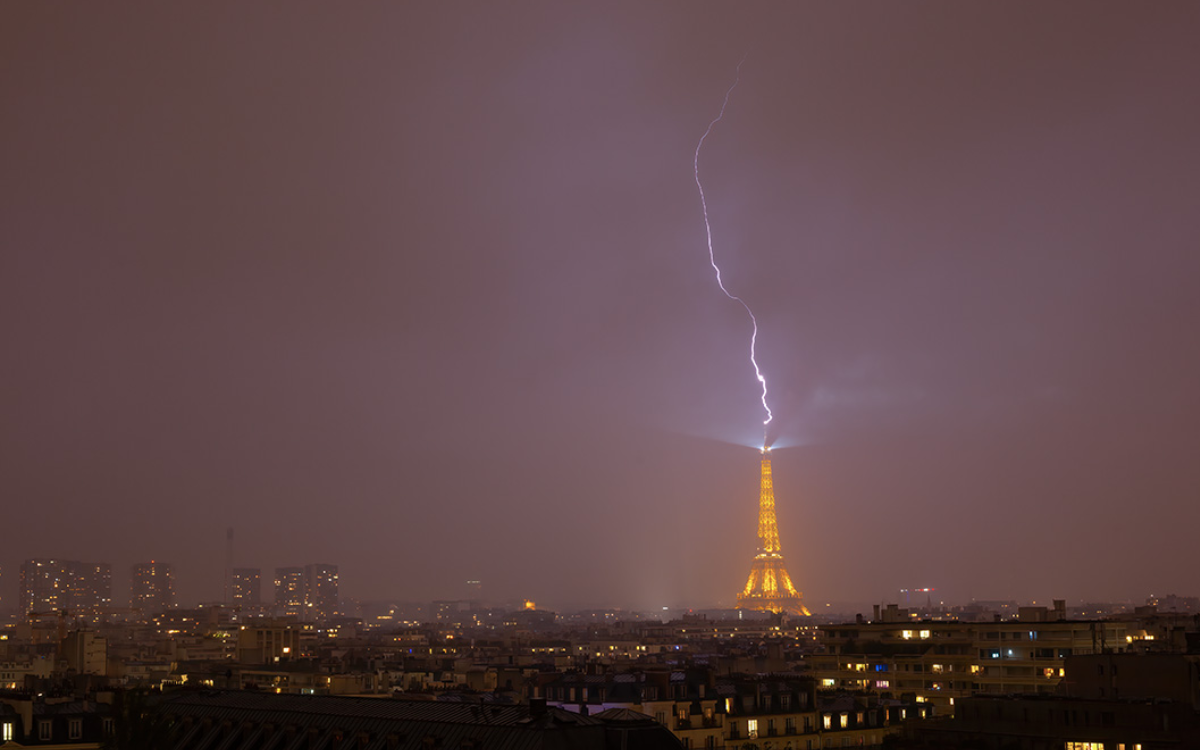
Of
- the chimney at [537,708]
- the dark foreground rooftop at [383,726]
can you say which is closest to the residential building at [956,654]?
the dark foreground rooftop at [383,726]

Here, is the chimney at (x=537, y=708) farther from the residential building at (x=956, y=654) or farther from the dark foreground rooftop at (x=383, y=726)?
the residential building at (x=956, y=654)

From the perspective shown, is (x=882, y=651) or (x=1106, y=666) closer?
(x=1106, y=666)

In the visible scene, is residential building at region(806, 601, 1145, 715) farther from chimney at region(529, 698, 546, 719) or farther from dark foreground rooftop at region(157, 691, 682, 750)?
chimney at region(529, 698, 546, 719)

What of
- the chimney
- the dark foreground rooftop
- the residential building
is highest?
the chimney

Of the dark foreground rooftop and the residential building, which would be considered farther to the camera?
the residential building

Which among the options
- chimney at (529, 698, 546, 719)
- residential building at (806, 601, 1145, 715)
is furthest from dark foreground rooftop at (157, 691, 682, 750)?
residential building at (806, 601, 1145, 715)

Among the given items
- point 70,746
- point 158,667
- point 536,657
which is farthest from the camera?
point 536,657

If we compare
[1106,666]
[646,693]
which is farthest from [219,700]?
[1106,666]

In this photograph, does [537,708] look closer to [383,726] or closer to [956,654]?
[383,726]

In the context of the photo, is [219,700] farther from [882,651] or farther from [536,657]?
[536,657]

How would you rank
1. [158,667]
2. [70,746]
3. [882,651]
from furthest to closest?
[158,667] < [882,651] < [70,746]

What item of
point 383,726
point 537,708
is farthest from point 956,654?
point 537,708
